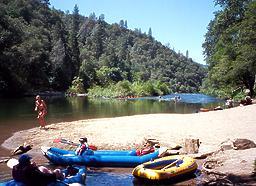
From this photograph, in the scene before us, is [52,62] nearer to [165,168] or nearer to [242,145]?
[242,145]

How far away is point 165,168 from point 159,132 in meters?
6.78

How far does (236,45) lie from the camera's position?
139 ft

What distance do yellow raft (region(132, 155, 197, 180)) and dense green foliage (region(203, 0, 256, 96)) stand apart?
953 inches

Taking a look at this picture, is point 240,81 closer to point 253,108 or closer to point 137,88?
point 253,108

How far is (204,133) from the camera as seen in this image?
1880 cm

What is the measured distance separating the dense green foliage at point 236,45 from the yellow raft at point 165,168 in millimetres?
24195

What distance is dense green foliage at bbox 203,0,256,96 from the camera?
116 ft

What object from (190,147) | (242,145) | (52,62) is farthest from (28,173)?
(52,62)

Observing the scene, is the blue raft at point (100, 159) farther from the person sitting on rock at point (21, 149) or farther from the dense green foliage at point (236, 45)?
the dense green foliage at point (236, 45)

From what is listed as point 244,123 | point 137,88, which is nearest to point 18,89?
point 137,88

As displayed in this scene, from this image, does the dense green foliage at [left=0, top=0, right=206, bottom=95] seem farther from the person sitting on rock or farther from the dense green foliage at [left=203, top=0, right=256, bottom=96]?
the person sitting on rock

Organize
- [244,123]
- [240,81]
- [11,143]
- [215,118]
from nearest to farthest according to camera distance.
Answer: [11,143], [244,123], [215,118], [240,81]

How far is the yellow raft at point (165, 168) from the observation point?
11.7 m

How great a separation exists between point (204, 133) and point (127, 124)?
5.02 m
